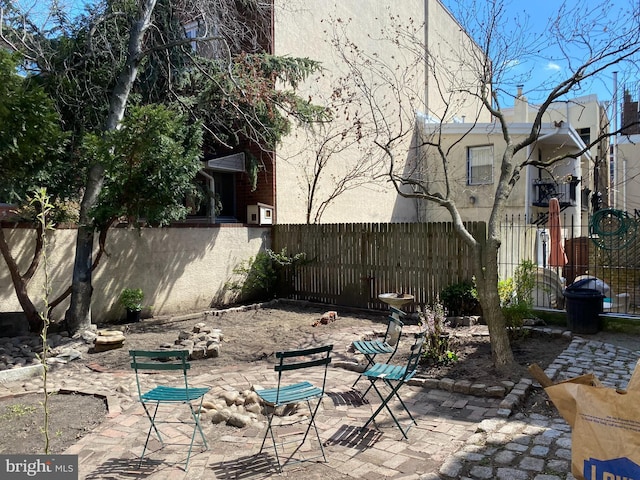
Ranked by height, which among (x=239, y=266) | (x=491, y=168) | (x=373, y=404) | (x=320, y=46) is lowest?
(x=373, y=404)

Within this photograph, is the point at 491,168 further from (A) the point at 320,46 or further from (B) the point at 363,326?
(B) the point at 363,326

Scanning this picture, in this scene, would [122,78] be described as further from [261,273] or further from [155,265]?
[261,273]

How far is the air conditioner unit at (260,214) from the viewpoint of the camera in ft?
39.3

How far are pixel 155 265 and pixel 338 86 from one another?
26.8 feet

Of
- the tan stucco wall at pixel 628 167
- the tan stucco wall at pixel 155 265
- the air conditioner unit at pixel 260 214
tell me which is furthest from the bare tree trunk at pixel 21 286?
the tan stucco wall at pixel 628 167

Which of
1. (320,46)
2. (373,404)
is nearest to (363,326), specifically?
(373,404)

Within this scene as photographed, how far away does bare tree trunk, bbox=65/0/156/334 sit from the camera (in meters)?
7.57

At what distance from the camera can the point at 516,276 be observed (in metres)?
8.17

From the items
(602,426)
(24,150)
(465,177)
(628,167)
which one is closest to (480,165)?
(465,177)

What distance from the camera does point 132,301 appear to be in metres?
8.81

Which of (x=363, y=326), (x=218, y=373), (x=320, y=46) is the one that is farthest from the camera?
(x=320, y=46)

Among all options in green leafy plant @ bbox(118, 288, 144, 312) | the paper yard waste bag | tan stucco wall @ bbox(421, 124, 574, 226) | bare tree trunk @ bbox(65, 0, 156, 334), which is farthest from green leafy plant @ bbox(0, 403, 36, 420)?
tan stucco wall @ bbox(421, 124, 574, 226)

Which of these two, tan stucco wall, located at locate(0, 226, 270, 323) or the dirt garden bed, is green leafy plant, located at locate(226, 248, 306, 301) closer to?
tan stucco wall, located at locate(0, 226, 270, 323)

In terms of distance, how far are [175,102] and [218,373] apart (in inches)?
235
